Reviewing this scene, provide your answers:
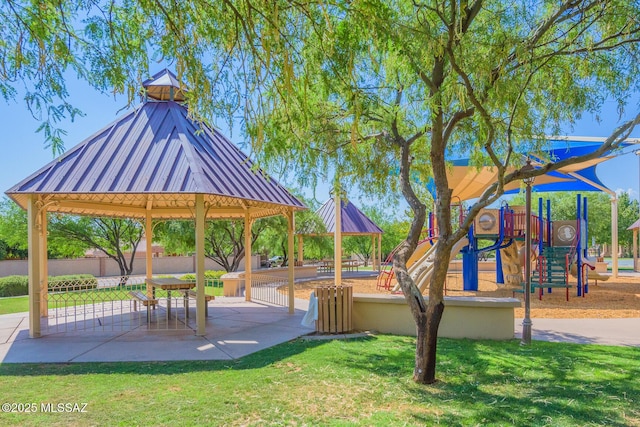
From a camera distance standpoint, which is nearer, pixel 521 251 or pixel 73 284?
pixel 73 284

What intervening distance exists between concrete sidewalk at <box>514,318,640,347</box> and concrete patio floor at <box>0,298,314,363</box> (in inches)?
206

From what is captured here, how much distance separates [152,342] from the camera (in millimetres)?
8609

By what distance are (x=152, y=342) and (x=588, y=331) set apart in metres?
9.43

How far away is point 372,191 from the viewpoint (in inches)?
403

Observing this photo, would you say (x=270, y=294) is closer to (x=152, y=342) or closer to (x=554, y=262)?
(x=152, y=342)

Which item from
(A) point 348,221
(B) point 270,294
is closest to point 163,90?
(B) point 270,294

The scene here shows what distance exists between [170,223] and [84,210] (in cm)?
1215

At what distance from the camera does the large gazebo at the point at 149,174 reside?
28.9ft

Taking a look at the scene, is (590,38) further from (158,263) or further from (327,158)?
(158,263)

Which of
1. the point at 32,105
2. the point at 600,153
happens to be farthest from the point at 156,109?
the point at 600,153

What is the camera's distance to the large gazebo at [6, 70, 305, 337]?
881cm

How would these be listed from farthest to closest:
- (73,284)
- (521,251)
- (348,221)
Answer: (348,221), (521,251), (73,284)

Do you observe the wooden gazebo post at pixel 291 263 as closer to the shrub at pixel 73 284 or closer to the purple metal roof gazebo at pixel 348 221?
the shrub at pixel 73 284

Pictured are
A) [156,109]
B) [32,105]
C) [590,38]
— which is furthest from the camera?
[156,109]
